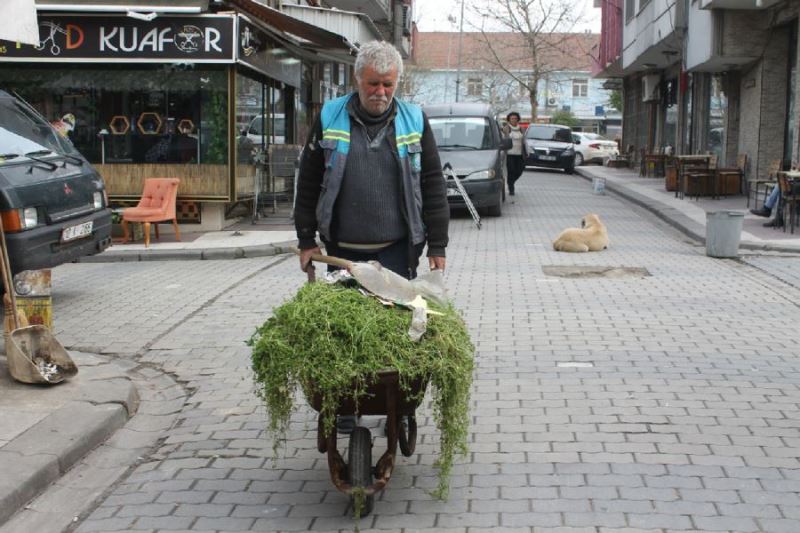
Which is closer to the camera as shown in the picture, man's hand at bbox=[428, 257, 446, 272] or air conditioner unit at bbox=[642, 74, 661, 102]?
man's hand at bbox=[428, 257, 446, 272]

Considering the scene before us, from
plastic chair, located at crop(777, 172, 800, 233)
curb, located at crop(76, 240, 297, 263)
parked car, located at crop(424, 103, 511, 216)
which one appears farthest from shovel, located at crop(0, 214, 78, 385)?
plastic chair, located at crop(777, 172, 800, 233)

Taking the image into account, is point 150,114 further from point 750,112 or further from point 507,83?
point 507,83

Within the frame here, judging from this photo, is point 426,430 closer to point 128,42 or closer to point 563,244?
point 563,244

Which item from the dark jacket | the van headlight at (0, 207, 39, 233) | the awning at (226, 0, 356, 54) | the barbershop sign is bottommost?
the van headlight at (0, 207, 39, 233)

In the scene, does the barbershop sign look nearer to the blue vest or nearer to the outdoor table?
the blue vest

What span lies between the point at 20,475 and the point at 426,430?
2.05 meters

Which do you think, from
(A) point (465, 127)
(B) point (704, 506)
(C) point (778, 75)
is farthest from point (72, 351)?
(C) point (778, 75)

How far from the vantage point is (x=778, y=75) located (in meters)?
20.5

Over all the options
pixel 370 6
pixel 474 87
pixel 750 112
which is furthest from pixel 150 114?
pixel 474 87

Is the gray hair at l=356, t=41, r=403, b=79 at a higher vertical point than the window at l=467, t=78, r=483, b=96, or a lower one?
lower

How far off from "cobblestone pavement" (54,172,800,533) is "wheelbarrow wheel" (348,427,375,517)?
0.20 m

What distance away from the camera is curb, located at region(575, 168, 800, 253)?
13.4 m

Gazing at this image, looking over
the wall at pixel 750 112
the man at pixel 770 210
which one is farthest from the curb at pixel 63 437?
the wall at pixel 750 112

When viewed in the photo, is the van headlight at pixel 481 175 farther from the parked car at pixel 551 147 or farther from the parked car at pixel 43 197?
the parked car at pixel 551 147
